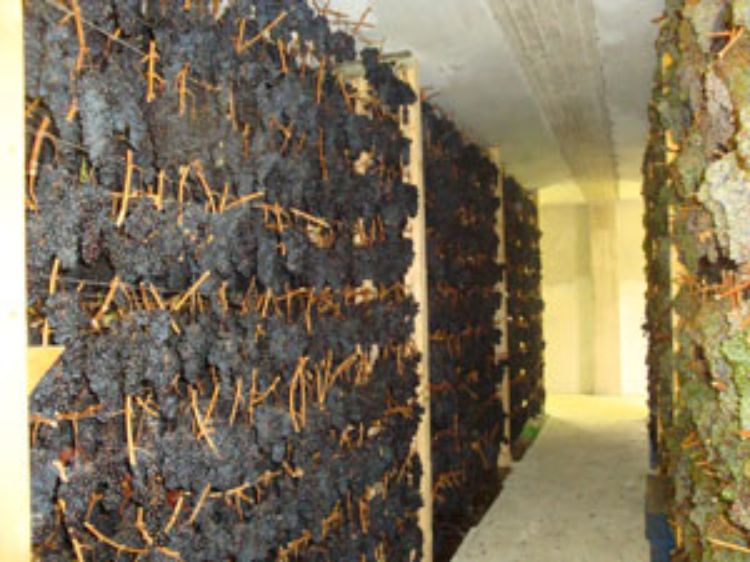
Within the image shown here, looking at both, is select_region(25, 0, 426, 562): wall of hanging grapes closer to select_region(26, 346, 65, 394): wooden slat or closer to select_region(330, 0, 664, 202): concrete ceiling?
select_region(26, 346, 65, 394): wooden slat

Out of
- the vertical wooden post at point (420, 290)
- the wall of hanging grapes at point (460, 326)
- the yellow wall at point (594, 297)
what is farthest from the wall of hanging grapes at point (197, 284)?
the yellow wall at point (594, 297)

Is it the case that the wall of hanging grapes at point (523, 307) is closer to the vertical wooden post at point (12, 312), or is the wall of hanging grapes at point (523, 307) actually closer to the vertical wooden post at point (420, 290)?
the vertical wooden post at point (420, 290)

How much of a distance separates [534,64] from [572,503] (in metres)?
2.78

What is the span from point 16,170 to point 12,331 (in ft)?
0.69

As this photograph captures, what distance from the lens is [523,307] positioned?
284 inches

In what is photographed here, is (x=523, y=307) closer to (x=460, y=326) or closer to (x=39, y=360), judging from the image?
(x=460, y=326)

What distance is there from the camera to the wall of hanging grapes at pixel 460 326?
14.1ft

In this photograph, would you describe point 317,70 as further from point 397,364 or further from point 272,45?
point 397,364

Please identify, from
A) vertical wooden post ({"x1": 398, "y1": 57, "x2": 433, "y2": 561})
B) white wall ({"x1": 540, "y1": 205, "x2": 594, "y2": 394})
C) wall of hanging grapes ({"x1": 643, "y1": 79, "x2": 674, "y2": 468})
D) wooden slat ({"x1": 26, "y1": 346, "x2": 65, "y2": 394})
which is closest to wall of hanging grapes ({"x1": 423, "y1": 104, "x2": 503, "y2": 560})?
vertical wooden post ({"x1": 398, "y1": 57, "x2": 433, "y2": 561})

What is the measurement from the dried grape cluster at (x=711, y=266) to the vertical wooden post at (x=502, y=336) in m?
2.96

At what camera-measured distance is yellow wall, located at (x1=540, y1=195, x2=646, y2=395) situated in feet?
32.1

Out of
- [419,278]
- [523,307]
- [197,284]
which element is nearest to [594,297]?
[523,307]

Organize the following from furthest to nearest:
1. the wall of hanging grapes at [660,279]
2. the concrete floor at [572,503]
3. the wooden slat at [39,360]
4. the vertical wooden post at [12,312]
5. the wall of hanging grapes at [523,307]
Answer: the wall of hanging grapes at [523,307]
the concrete floor at [572,503]
the wall of hanging grapes at [660,279]
the wooden slat at [39,360]
the vertical wooden post at [12,312]

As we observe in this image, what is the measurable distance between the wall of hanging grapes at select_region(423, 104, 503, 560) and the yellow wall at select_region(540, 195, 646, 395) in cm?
444
